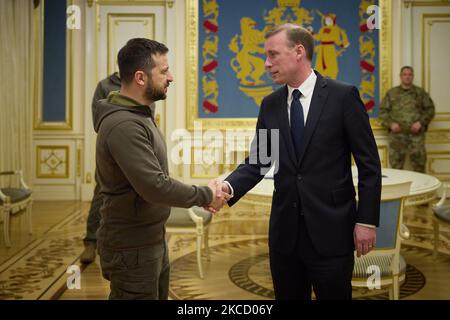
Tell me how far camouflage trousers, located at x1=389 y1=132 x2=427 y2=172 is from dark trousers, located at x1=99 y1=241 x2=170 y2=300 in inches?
201

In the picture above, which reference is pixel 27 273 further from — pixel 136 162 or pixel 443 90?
pixel 443 90

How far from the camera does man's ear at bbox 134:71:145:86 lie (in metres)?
1.66

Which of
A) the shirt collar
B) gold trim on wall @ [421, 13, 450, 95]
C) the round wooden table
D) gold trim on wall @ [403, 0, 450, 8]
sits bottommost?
the round wooden table

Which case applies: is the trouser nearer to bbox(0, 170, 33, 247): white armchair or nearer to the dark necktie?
bbox(0, 170, 33, 247): white armchair

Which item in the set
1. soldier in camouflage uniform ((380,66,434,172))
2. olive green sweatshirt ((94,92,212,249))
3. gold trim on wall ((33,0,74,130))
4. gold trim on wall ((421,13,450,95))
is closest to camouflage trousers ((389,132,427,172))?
soldier in camouflage uniform ((380,66,434,172))

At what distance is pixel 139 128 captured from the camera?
162cm

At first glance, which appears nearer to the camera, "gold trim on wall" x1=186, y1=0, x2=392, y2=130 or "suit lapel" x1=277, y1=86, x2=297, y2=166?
"suit lapel" x1=277, y1=86, x2=297, y2=166

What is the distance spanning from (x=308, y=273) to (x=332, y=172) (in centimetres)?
38

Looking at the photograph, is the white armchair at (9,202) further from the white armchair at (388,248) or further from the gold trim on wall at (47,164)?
the white armchair at (388,248)

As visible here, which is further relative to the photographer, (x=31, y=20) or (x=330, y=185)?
(x=31, y=20)

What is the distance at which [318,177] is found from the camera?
1.71m

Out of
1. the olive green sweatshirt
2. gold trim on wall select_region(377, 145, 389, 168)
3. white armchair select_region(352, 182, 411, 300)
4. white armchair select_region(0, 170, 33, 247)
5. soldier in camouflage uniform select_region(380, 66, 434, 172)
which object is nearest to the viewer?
the olive green sweatshirt
